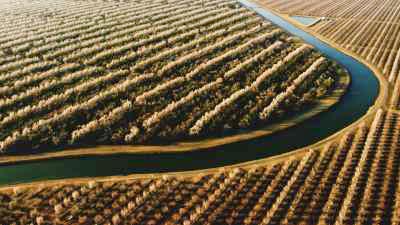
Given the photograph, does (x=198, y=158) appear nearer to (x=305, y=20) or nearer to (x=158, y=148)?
(x=158, y=148)

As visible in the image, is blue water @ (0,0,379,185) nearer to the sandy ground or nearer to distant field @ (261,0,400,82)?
the sandy ground

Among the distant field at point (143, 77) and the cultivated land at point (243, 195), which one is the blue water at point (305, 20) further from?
the cultivated land at point (243, 195)

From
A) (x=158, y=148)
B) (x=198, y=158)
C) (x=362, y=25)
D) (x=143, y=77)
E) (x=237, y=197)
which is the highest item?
(x=143, y=77)

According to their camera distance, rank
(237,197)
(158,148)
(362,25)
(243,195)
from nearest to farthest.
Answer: (237,197) < (243,195) < (158,148) < (362,25)

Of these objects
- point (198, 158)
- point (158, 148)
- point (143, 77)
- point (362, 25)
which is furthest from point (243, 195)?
point (362, 25)

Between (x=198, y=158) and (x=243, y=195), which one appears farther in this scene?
(x=198, y=158)

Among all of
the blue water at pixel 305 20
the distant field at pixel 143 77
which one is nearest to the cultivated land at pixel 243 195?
the distant field at pixel 143 77


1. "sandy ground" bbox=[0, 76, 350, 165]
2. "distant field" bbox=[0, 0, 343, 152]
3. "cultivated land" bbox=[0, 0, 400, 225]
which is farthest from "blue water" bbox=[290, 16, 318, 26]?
"cultivated land" bbox=[0, 0, 400, 225]
